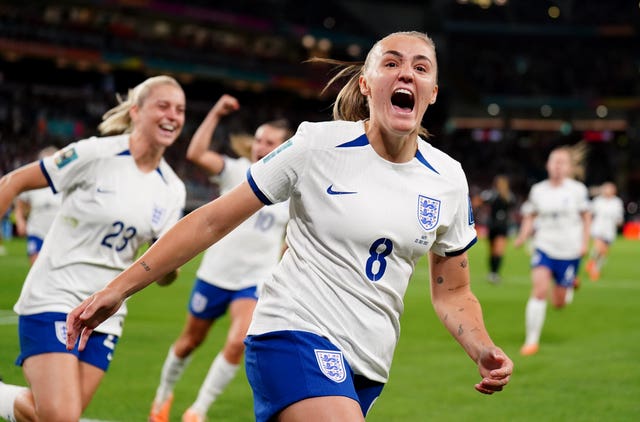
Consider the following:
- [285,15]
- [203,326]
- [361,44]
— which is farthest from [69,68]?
[203,326]

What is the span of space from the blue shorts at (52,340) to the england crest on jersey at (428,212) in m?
2.42

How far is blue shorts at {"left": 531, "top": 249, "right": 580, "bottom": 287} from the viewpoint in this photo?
42.9ft

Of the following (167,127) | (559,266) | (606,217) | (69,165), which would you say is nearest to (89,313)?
(69,165)

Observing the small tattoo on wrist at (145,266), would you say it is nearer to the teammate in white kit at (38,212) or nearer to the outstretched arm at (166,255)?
the outstretched arm at (166,255)

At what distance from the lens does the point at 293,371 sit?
3.72 m

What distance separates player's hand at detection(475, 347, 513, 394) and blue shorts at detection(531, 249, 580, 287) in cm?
944

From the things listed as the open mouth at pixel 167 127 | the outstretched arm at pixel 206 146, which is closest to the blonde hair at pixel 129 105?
the open mouth at pixel 167 127

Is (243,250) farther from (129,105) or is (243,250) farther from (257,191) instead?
(257,191)

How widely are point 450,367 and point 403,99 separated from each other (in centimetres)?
775

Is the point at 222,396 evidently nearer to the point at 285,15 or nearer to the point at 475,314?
the point at 475,314

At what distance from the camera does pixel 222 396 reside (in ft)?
30.4

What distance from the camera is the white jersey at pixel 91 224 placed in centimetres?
568

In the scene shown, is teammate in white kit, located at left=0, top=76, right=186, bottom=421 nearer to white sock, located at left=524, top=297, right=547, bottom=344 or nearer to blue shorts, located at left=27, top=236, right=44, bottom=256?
white sock, located at left=524, top=297, right=547, bottom=344

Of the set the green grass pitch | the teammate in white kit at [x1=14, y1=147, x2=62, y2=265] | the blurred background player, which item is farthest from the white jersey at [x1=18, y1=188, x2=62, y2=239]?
the blurred background player
